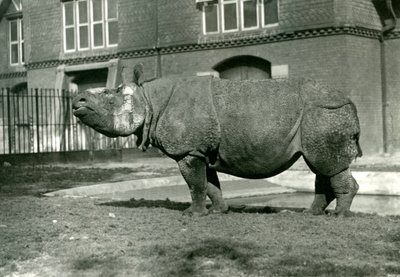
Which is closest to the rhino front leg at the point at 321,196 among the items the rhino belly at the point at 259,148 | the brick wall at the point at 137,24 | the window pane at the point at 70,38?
the rhino belly at the point at 259,148

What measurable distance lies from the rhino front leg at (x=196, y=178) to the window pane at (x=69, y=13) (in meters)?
20.4

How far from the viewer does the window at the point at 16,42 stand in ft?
102

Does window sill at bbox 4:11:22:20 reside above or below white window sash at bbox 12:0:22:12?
below

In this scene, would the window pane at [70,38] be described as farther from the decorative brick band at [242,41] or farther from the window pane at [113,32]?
the window pane at [113,32]

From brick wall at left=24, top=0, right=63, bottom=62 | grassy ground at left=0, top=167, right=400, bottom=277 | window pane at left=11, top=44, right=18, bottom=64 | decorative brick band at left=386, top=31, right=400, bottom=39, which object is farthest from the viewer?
window pane at left=11, top=44, right=18, bottom=64

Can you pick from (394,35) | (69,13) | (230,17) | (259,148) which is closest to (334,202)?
(259,148)

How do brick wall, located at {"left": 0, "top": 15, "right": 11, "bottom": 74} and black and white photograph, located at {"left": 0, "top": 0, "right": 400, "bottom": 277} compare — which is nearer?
black and white photograph, located at {"left": 0, "top": 0, "right": 400, "bottom": 277}

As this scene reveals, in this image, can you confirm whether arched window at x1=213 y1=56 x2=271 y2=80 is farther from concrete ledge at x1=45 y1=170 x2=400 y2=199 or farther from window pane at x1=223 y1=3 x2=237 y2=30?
concrete ledge at x1=45 y1=170 x2=400 y2=199

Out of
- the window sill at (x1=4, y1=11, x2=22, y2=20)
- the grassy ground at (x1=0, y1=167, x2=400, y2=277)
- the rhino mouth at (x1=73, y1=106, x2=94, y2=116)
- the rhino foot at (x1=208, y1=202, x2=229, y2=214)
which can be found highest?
the window sill at (x1=4, y1=11, x2=22, y2=20)

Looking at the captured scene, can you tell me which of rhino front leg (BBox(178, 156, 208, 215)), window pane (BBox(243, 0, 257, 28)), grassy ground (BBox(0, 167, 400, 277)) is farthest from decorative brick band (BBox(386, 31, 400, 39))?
rhino front leg (BBox(178, 156, 208, 215))

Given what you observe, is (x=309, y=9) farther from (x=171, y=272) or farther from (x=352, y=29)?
(x=171, y=272)

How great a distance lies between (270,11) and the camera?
20984mm

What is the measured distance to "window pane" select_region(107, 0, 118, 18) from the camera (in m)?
25.1

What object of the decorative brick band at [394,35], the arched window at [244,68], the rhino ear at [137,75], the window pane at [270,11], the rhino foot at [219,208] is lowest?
the rhino foot at [219,208]
